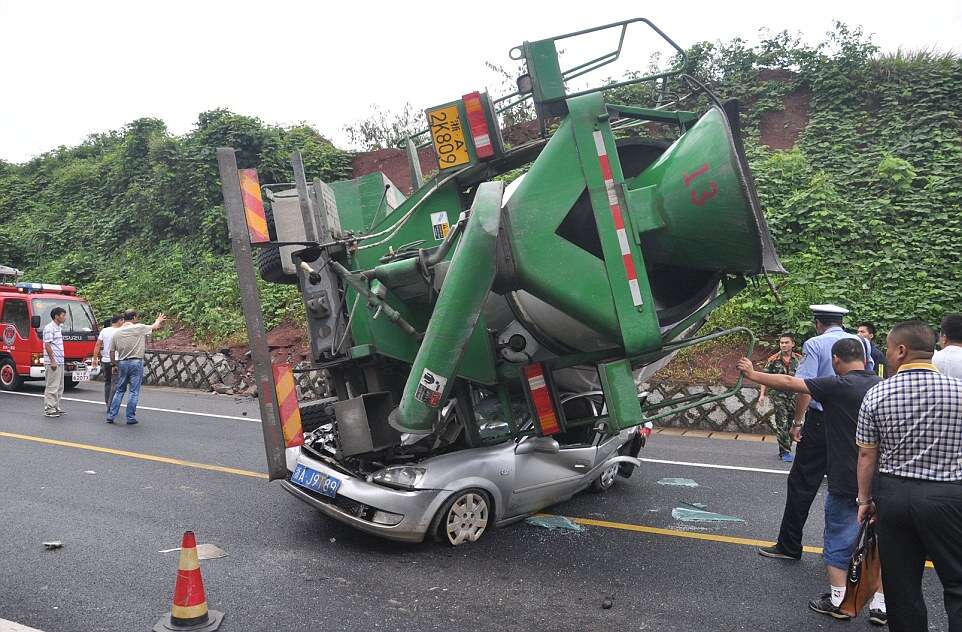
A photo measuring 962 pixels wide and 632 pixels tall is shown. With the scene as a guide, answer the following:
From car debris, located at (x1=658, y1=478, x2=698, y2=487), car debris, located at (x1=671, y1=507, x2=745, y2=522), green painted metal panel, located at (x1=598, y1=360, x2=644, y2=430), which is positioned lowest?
car debris, located at (x1=671, y1=507, x2=745, y2=522)

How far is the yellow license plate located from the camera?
16.0 feet

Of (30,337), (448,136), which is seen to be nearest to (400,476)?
(448,136)

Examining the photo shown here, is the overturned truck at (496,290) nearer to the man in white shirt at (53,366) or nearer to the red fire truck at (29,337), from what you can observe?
the man in white shirt at (53,366)

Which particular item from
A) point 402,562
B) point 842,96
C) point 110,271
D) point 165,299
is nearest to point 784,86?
point 842,96

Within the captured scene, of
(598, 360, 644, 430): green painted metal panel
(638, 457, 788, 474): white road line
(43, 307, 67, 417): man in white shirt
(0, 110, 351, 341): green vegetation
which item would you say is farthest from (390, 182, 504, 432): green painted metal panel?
(0, 110, 351, 341): green vegetation

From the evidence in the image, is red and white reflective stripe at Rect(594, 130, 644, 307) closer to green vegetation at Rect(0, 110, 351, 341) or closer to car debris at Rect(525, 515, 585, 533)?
car debris at Rect(525, 515, 585, 533)

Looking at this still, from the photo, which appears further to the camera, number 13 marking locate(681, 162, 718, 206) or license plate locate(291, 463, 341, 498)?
license plate locate(291, 463, 341, 498)

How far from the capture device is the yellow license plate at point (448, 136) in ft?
16.0

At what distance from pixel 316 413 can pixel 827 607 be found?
13.1 ft

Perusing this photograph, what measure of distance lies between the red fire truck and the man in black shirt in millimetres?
12898

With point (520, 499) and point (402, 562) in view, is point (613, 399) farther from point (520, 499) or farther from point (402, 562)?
point (402, 562)

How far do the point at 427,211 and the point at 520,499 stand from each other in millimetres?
2285

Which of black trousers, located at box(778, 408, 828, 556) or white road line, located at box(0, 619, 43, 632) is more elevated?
white road line, located at box(0, 619, 43, 632)

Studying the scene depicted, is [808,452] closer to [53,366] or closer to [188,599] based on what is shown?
[188,599]
